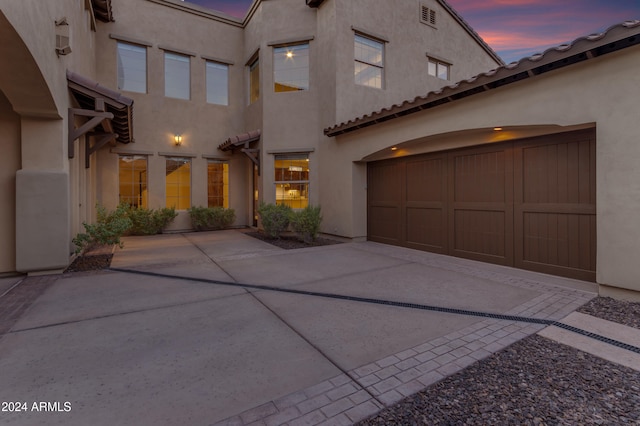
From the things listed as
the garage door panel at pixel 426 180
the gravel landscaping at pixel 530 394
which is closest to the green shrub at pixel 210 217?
the garage door panel at pixel 426 180

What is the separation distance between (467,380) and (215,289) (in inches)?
136

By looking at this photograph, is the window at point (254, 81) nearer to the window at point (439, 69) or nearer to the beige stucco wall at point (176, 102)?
the beige stucco wall at point (176, 102)

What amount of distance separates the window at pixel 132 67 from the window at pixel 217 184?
349 centimetres

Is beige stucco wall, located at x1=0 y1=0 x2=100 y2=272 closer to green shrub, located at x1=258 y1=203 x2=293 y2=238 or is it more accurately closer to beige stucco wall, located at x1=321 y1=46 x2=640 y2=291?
green shrub, located at x1=258 y1=203 x2=293 y2=238

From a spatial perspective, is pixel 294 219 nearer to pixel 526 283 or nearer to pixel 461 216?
pixel 461 216

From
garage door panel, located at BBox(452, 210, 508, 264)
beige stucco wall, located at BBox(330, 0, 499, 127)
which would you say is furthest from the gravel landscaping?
beige stucco wall, located at BBox(330, 0, 499, 127)

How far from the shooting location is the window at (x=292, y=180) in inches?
412

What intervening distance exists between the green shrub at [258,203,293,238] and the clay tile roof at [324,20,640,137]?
14.3 feet

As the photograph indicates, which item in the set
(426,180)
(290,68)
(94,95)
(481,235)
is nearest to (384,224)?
(426,180)

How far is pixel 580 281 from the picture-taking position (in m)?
4.71

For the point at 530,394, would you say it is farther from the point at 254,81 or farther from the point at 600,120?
the point at 254,81

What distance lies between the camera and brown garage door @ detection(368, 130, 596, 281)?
15.7 ft

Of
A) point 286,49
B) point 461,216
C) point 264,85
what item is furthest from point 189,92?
point 461,216

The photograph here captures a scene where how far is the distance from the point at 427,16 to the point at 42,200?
42.6ft
